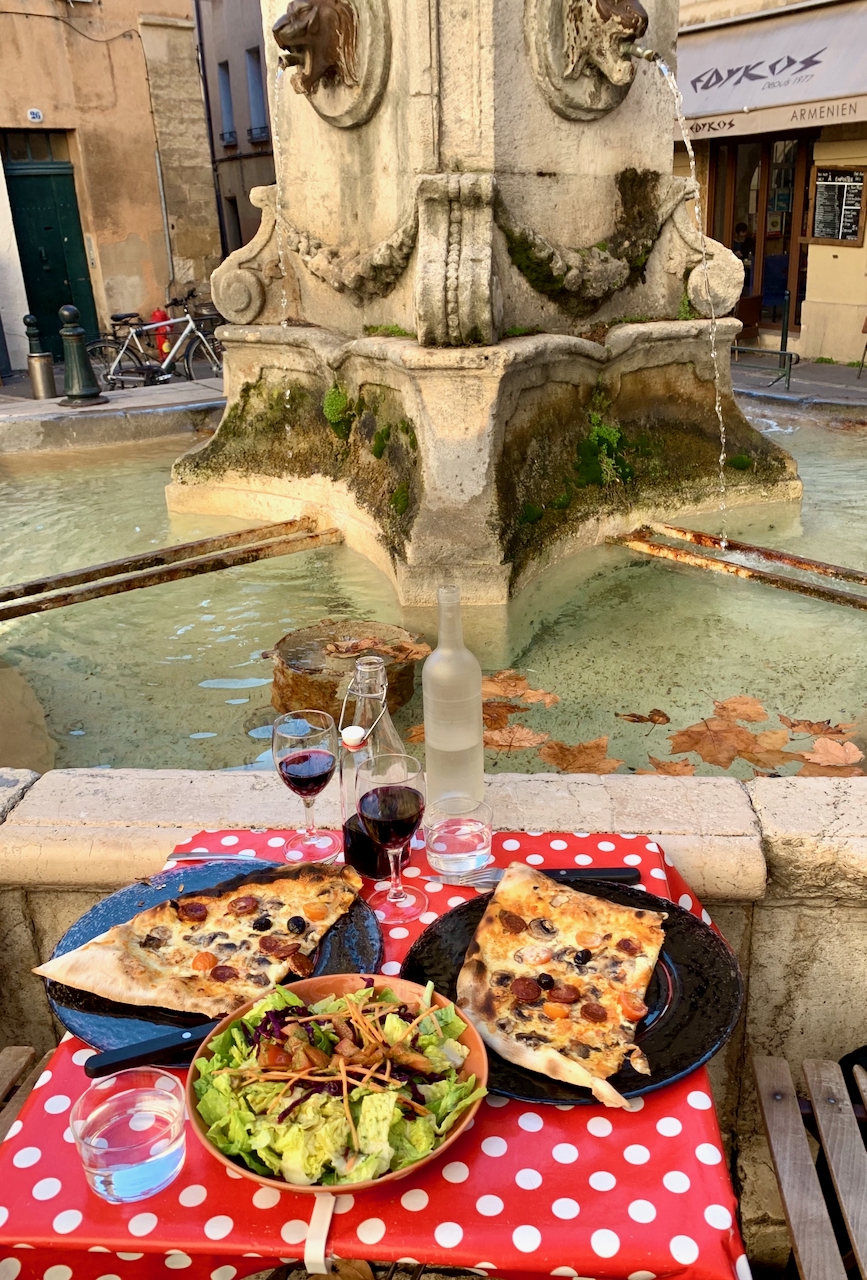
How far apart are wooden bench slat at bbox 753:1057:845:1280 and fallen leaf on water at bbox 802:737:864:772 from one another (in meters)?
1.61

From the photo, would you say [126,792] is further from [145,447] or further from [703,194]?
[703,194]

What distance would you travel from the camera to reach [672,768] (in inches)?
141

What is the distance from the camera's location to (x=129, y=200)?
16.6m

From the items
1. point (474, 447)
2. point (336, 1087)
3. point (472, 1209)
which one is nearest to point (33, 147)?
point (474, 447)

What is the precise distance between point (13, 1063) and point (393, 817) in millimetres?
1091

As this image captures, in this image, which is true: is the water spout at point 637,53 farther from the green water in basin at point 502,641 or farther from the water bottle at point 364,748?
the water bottle at point 364,748

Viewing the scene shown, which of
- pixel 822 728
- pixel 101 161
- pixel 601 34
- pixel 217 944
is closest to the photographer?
pixel 217 944

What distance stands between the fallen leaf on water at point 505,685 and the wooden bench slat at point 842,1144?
2.22 meters

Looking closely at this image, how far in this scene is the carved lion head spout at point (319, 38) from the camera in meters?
5.24

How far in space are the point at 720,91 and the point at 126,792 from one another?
44.0 ft

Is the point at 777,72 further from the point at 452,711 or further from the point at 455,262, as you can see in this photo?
the point at 452,711

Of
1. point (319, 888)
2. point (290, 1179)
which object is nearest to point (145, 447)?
point (319, 888)

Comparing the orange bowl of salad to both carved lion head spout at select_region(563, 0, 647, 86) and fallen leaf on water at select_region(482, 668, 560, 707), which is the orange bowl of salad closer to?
fallen leaf on water at select_region(482, 668, 560, 707)

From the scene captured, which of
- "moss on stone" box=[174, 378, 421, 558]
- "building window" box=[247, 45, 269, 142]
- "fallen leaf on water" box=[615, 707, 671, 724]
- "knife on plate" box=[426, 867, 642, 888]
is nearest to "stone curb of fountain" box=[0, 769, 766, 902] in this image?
"knife on plate" box=[426, 867, 642, 888]
